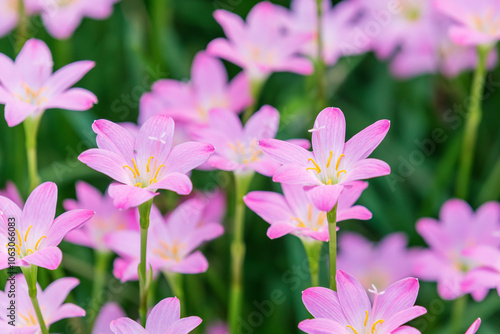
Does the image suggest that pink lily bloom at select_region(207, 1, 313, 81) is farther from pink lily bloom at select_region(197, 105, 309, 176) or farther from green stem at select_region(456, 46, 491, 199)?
green stem at select_region(456, 46, 491, 199)

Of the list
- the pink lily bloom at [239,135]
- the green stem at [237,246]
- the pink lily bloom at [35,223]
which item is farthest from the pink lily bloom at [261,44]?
the pink lily bloom at [35,223]

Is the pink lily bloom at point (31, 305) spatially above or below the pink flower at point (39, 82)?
below

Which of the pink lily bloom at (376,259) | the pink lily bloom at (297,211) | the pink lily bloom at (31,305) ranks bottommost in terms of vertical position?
the pink lily bloom at (376,259)

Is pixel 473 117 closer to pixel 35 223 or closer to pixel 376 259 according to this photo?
pixel 376 259

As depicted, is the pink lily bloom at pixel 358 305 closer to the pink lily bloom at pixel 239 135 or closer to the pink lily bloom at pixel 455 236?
the pink lily bloom at pixel 239 135

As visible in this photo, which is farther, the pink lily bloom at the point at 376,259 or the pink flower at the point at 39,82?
the pink lily bloom at the point at 376,259
